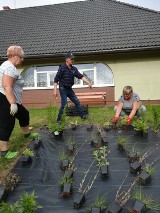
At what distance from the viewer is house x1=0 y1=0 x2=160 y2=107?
11.2m

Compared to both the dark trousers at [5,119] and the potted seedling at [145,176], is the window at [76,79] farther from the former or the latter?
the potted seedling at [145,176]

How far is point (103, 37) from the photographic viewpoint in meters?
12.2

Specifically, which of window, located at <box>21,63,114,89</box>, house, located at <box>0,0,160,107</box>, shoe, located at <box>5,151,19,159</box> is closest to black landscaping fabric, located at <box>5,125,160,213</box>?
shoe, located at <box>5,151,19,159</box>

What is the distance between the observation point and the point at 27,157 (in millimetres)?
4156

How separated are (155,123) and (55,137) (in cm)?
207

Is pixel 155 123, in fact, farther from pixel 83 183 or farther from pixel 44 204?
pixel 44 204

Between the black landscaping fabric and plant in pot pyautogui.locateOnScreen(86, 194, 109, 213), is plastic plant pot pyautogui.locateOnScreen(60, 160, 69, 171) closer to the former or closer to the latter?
the black landscaping fabric

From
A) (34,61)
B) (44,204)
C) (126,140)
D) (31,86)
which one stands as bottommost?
(44,204)

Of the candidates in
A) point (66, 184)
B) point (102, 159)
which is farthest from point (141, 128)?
point (66, 184)

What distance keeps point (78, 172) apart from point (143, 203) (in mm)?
1198

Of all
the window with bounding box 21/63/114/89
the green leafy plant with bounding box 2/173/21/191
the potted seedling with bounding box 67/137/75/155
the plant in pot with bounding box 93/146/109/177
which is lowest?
the green leafy plant with bounding box 2/173/21/191

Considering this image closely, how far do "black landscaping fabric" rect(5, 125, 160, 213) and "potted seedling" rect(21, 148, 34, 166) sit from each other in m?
0.07

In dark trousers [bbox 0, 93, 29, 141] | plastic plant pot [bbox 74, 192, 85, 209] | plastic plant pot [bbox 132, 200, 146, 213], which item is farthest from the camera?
dark trousers [bbox 0, 93, 29, 141]

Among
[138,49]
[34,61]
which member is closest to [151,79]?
[138,49]
